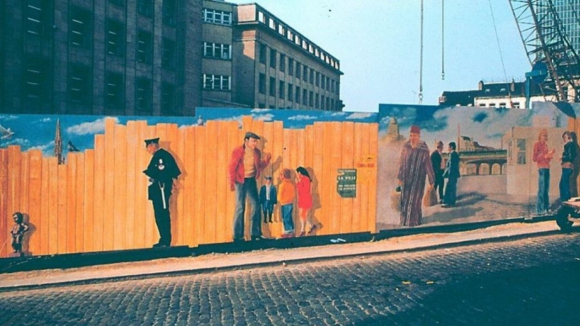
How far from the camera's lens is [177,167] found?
934 centimetres

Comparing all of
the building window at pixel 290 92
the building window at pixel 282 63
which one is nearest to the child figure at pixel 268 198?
the building window at pixel 282 63

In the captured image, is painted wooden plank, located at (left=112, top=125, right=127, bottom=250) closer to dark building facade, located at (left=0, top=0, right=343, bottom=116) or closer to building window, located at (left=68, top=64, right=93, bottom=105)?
dark building facade, located at (left=0, top=0, right=343, bottom=116)

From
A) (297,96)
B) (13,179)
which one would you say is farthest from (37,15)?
(297,96)

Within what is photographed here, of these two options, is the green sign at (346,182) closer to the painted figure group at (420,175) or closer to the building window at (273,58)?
the painted figure group at (420,175)

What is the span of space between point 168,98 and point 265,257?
116 feet

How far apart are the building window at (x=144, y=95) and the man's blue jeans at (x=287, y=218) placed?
30930 millimetres

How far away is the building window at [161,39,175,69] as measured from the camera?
4178 centimetres

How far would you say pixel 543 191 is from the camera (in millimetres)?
12914

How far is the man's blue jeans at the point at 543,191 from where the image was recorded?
12.8m

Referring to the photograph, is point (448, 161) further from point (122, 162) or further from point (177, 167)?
point (122, 162)

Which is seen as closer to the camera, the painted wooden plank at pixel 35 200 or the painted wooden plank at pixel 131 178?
the painted wooden plank at pixel 35 200

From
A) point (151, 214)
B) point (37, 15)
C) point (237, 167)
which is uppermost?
point (37, 15)

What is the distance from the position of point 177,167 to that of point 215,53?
4624cm

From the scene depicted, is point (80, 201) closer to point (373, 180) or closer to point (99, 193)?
point (99, 193)
